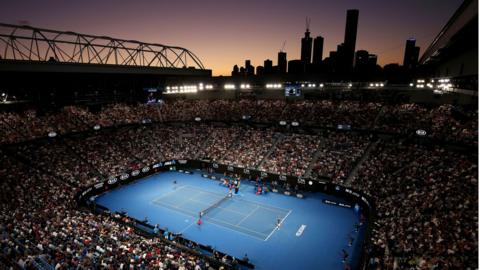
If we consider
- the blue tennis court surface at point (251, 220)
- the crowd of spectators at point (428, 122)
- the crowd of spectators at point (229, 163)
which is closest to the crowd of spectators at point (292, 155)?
the crowd of spectators at point (229, 163)

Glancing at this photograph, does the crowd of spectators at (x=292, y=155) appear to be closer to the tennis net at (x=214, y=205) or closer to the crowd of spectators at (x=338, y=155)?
the crowd of spectators at (x=338, y=155)

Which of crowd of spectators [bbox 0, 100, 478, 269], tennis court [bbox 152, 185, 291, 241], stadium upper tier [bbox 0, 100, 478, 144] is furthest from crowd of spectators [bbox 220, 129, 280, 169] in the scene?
tennis court [bbox 152, 185, 291, 241]

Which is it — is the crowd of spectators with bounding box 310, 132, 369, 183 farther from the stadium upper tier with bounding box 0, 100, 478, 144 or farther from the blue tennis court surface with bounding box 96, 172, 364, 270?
the blue tennis court surface with bounding box 96, 172, 364, 270

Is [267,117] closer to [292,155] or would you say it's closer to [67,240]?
[292,155]

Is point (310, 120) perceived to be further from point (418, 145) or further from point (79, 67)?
point (79, 67)

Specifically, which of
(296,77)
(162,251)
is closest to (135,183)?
(162,251)

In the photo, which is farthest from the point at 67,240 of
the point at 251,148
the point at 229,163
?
the point at 251,148
